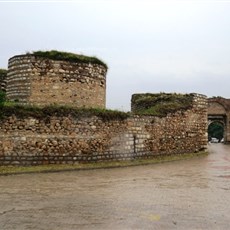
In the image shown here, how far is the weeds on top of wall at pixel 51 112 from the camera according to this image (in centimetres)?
1368

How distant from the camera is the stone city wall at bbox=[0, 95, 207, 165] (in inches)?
538

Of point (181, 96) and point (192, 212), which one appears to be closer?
point (192, 212)

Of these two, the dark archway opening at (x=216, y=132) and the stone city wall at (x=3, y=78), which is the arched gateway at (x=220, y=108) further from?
the dark archway opening at (x=216, y=132)

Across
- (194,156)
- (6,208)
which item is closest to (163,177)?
(6,208)

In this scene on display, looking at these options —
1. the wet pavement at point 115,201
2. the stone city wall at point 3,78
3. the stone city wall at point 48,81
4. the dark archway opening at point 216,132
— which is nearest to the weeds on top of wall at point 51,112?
the stone city wall at point 48,81

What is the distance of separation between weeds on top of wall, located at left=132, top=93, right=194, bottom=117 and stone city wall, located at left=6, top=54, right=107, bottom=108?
2950 millimetres

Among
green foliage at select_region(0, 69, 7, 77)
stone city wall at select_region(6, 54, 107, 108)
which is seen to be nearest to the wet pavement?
stone city wall at select_region(6, 54, 107, 108)

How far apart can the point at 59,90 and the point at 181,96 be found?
7.17m

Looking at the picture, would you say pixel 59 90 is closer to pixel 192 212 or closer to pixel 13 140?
pixel 13 140

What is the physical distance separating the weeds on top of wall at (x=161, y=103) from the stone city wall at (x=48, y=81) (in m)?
2.95

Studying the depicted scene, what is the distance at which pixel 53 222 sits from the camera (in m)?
6.06

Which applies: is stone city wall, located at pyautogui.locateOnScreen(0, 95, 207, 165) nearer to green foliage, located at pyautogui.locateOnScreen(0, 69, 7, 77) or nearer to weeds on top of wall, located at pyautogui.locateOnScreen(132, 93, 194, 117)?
weeds on top of wall, located at pyautogui.locateOnScreen(132, 93, 194, 117)

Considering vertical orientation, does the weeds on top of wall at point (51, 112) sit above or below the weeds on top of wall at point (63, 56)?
below

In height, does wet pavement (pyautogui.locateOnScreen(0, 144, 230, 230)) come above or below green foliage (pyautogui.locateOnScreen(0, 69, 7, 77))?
below
